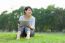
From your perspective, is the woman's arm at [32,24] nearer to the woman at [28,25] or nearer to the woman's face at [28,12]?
the woman at [28,25]

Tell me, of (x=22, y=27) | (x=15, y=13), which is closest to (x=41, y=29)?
(x=15, y=13)

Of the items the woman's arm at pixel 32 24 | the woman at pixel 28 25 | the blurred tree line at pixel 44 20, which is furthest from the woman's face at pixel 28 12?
the blurred tree line at pixel 44 20

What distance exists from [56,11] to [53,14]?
0.97 metres

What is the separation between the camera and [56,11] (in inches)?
1976

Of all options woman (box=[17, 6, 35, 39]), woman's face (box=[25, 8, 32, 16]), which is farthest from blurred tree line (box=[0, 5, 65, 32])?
woman's face (box=[25, 8, 32, 16])

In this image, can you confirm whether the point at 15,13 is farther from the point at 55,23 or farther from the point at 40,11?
the point at 55,23

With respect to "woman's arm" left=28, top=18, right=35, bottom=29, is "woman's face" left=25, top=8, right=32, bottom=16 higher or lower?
higher

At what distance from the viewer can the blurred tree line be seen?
47.6 meters

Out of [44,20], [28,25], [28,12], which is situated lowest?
[44,20]

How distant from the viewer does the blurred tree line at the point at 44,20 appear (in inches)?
1873

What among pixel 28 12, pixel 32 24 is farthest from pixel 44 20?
pixel 28 12

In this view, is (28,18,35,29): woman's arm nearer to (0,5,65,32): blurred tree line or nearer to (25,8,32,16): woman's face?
(25,8,32,16): woman's face

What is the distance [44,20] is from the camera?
50.9 meters

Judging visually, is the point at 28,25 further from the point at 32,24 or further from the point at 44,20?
the point at 44,20
